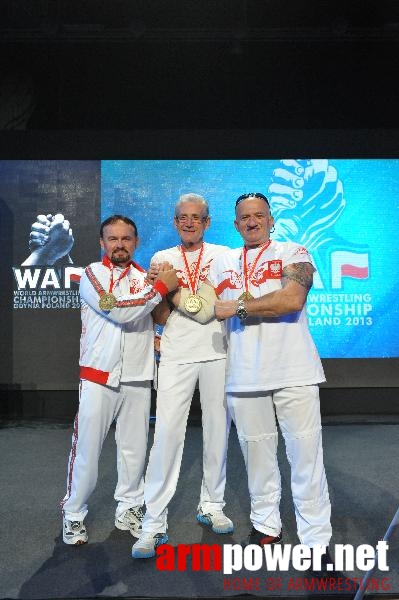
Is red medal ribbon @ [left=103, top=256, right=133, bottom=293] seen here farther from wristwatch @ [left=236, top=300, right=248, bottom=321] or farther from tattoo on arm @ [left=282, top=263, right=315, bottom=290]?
tattoo on arm @ [left=282, top=263, right=315, bottom=290]

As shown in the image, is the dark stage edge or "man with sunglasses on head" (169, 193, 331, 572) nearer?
"man with sunglasses on head" (169, 193, 331, 572)

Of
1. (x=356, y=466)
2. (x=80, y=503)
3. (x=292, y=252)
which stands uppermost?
(x=292, y=252)

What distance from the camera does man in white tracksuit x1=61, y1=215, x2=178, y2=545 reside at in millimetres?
2678

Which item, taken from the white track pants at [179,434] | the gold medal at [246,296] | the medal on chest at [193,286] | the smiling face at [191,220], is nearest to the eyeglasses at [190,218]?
the smiling face at [191,220]

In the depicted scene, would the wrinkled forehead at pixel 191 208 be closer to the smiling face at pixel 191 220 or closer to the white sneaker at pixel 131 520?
the smiling face at pixel 191 220

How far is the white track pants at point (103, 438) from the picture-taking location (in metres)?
2.72

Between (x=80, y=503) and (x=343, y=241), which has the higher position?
(x=343, y=241)

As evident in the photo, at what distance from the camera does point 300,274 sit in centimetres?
254

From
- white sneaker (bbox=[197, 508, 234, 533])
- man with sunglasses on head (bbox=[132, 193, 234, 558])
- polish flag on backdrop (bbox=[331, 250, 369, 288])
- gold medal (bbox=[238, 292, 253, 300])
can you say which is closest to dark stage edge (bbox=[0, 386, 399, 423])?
polish flag on backdrop (bbox=[331, 250, 369, 288])

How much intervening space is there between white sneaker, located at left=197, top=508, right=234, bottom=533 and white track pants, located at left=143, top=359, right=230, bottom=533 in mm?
33

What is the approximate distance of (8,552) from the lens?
8.54ft
